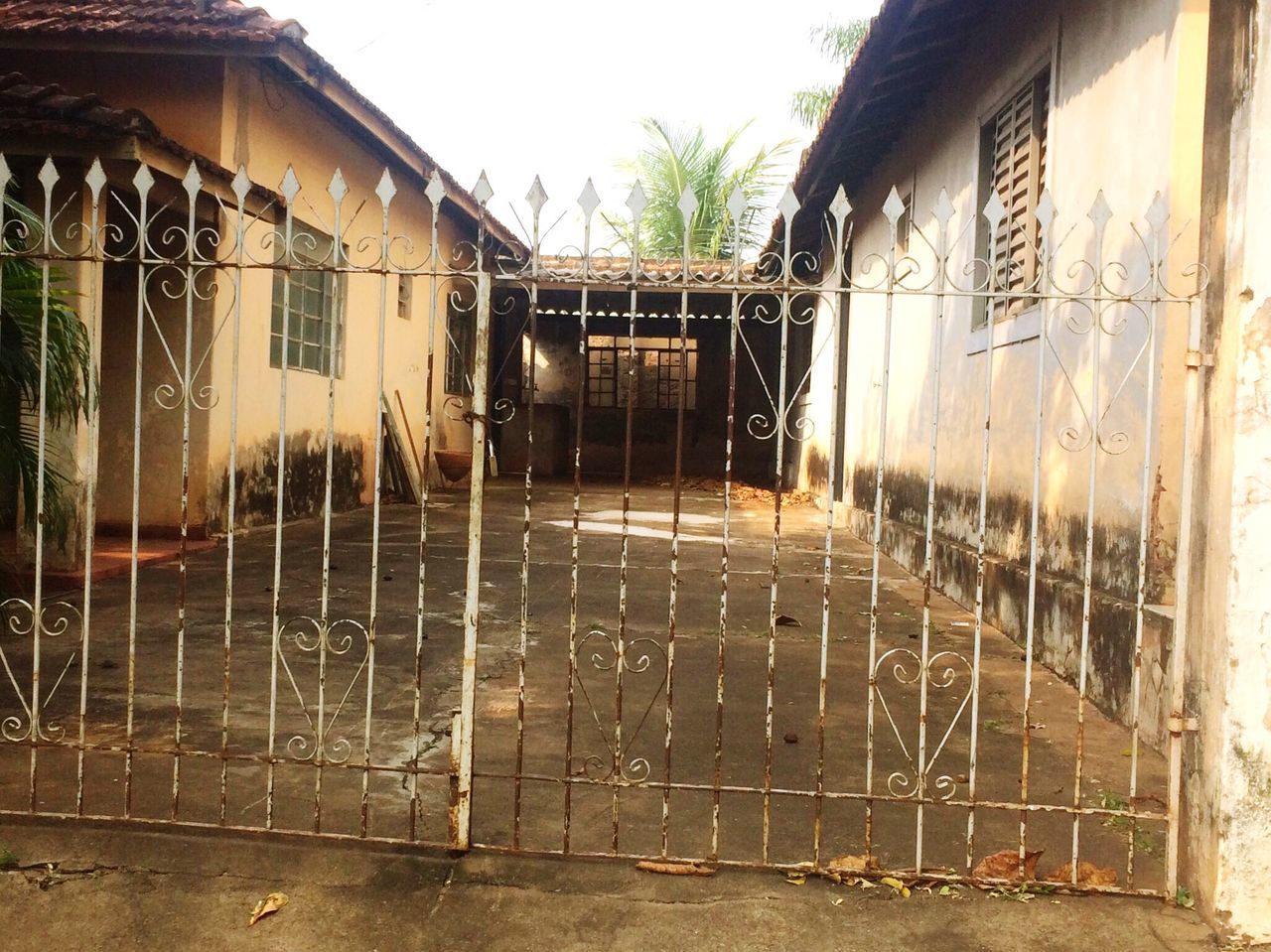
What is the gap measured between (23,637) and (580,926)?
3584mm

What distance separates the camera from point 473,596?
2801mm

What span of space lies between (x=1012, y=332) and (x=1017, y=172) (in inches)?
42.6

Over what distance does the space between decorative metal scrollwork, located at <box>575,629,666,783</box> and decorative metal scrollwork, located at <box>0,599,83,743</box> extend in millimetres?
1489

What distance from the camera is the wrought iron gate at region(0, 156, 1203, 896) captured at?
269 centimetres

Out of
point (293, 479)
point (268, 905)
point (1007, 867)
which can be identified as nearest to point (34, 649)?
point (268, 905)

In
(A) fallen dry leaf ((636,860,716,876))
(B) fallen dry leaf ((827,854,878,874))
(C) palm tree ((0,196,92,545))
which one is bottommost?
(A) fallen dry leaf ((636,860,716,876))

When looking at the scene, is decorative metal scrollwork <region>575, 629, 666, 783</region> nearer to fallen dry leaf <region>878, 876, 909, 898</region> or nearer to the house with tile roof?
fallen dry leaf <region>878, 876, 909, 898</region>

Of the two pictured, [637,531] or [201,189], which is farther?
[637,531]

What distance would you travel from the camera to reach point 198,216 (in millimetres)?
7109

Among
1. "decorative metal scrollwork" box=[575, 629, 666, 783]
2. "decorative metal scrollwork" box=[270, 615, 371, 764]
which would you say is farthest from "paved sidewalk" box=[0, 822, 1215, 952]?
"decorative metal scrollwork" box=[270, 615, 371, 764]

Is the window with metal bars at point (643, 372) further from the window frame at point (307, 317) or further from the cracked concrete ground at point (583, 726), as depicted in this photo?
the cracked concrete ground at point (583, 726)

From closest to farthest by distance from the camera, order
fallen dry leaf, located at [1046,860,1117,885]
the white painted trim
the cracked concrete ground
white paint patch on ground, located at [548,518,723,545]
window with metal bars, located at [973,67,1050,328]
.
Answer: fallen dry leaf, located at [1046,860,1117,885] → the cracked concrete ground → the white painted trim → window with metal bars, located at [973,67,1050,328] → white paint patch on ground, located at [548,518,723,545]

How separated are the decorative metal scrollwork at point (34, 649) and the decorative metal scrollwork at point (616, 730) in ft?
4.89

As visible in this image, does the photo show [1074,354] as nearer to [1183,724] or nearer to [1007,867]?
[1183,724]
